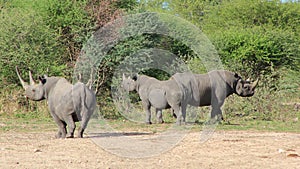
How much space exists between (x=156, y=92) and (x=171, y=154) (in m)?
8.59

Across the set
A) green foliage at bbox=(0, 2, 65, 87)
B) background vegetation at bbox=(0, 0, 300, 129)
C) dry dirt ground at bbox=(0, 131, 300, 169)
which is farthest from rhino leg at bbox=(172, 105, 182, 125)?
green foliage at bbox=(0, 2, 65, 87)

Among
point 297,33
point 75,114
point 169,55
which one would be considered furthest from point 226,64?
point 297,33

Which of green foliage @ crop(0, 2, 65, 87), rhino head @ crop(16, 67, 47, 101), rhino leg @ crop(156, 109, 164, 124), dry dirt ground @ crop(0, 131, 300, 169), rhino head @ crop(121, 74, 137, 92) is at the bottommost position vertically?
dry dirt ground @ crop(0, 131, 300, 169)

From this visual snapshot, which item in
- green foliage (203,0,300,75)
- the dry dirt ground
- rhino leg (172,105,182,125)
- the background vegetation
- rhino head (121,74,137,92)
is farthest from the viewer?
green foliage (203,0,300,75)

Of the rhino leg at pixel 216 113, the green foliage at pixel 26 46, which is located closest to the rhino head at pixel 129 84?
the rhino leg at pixel 216 113

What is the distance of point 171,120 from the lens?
22.0 m

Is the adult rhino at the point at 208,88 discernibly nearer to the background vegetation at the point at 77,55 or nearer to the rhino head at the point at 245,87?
the rhino head at the point at 245,87

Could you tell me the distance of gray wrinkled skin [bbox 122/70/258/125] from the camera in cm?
1975

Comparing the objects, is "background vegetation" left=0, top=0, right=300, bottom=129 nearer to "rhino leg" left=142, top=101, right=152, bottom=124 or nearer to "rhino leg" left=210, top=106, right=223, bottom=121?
"rhino leg" left=210, top=106, right=223, bottom=121

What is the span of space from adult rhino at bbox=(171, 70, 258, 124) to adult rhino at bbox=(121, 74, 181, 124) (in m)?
0.22

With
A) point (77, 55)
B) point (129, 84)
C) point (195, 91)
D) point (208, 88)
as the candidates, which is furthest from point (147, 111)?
point (77, 55)

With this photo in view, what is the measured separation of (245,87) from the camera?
67.7ft

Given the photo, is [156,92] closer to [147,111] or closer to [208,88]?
[147,111]

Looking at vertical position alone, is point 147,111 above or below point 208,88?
below
